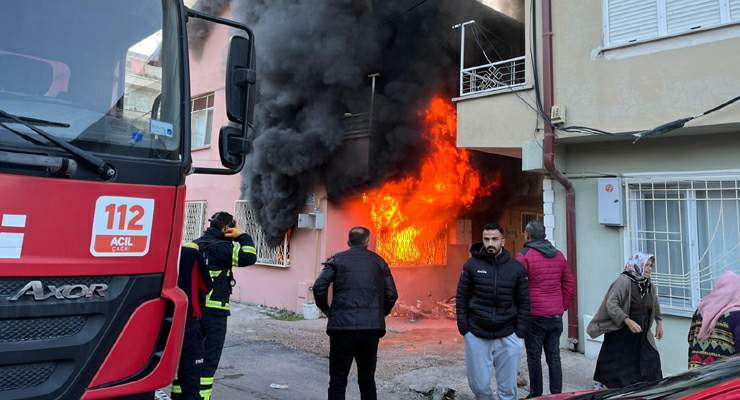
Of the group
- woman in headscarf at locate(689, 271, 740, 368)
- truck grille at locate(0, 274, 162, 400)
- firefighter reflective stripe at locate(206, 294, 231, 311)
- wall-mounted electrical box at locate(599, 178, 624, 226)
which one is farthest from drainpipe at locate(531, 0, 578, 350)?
truck grille at locate(0, 274, 162, 400)

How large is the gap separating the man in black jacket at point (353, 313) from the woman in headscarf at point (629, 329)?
6.82ft

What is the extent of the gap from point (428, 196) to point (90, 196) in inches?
362

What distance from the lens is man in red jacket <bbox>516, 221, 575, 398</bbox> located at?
502 cm

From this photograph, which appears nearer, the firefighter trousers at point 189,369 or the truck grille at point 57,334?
the truck grille at point 57,334

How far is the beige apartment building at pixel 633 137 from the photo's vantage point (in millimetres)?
5910

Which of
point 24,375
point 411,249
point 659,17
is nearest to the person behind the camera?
point 24,375

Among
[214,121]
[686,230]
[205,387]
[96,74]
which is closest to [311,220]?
[214,121]

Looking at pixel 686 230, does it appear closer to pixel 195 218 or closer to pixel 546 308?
pixel 546 308

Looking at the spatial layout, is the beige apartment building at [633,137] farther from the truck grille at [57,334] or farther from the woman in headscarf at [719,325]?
the truck grille at [57,334]

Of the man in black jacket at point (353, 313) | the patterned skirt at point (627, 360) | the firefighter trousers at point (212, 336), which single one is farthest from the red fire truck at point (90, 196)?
the patterned skirt at point (627, 360)

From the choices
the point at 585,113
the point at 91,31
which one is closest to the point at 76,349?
the point at 91,31

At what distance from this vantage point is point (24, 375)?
228cm

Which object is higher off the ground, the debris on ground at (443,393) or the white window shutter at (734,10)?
the white window shutter at (734,10)

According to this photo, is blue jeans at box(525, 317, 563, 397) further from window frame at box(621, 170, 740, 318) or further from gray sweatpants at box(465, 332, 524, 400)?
window frame at box(621, 170, 740, 318)
